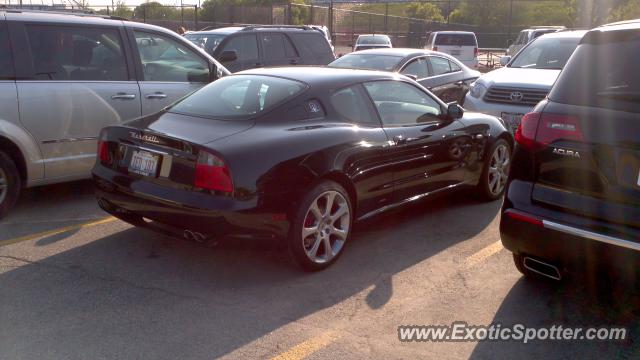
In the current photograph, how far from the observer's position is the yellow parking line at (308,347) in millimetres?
3475

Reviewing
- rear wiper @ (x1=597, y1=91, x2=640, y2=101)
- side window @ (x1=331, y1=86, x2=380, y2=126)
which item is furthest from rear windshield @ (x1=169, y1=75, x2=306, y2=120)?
rear wiper @ (x1=597, y1=91, x2=640, y2=101)

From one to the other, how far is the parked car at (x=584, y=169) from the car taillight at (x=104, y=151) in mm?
2930

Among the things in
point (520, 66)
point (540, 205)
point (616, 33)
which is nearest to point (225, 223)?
point (540, 205)

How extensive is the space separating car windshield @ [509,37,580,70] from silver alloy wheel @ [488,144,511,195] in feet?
12.5

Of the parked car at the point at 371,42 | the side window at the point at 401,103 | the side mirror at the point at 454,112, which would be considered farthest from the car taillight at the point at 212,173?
the parked car at the point at 371,42

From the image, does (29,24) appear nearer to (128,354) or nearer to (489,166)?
(128,354)

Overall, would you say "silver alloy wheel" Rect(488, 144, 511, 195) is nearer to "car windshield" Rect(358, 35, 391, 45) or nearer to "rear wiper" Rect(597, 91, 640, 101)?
"rear wiper" Rect(597, 91, 640, 101)

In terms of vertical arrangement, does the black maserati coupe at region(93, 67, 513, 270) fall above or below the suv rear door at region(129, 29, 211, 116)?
below

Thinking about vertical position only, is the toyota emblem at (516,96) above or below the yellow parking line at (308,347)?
above

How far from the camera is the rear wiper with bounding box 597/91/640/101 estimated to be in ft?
11.7

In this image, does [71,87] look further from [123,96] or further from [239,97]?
[239,97]

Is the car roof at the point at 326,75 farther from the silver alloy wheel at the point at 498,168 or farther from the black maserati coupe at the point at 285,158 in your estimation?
the silver alloy wheel at the point at 498,168

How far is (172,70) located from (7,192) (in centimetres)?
227

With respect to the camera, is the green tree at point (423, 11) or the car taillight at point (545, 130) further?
the green tree at point (423, 11)
